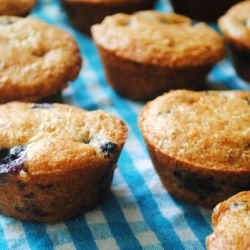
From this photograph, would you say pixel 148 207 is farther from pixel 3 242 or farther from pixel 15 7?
pixel 15 7

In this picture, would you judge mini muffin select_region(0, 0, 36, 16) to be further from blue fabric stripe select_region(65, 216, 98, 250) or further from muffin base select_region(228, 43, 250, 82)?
blue fabric stripe select_region(65, 216, 98, 250)

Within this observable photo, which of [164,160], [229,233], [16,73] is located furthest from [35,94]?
[229,233]

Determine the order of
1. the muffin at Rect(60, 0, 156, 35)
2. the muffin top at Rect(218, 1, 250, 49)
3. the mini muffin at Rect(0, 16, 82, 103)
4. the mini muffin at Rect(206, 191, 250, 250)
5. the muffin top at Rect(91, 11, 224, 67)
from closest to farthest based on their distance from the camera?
the mini muffin at Rect(206, 191, 250, 250) → the mini muffin at Rect(0, 16, 82, 103) → the muffin top at Rect(91, 11, 224, 67) → the muffin top at Rect(218, 1, 250, 49) → the muffin at Rect(60, 0, 156, 35)

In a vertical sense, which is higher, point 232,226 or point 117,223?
point 232,226

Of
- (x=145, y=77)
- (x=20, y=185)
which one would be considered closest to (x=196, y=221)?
(x=20, y=185)

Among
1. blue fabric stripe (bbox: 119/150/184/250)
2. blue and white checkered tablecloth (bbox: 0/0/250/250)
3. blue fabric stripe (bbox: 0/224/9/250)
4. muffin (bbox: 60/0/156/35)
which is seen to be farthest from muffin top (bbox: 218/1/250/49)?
blue fabric stripe (bbox: 0/224/9/250)

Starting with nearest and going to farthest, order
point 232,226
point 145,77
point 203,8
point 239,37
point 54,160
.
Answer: point 232,226 → point 54,160 → point 145,77 → point 239,37 → point 203,8
